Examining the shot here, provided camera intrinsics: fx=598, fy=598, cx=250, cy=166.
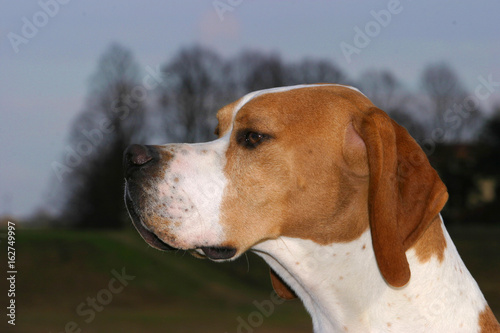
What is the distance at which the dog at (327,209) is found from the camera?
299 centimetres

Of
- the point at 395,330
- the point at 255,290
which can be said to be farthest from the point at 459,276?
the point at 255,290

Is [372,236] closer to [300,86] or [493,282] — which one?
[300,86]

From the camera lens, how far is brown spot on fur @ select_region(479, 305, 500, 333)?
3070 mm

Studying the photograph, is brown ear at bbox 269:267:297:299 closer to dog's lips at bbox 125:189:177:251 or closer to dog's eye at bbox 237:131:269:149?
dog's lips at bbox 125:189:177:251

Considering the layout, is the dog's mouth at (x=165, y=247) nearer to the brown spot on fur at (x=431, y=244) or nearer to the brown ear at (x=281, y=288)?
the brown ear at (x=281, y=288)

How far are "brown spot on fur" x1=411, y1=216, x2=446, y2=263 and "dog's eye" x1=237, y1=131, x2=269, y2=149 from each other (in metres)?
0.97

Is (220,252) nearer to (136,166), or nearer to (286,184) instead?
(286,184)

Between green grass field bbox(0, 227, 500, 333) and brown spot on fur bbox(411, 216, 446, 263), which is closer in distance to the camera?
brown spot on fur bbox(411, 216, 446, 263)

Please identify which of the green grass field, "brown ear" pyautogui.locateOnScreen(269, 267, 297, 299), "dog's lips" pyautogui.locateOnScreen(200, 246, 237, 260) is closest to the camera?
"dog's lips" pyautogui.locateOnScreen(200, 246, 237, 260)

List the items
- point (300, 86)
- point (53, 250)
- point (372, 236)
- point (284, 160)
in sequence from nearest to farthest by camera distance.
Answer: point (372, 236) < point (284, 160) < point (300, 86) < point (53, 250)

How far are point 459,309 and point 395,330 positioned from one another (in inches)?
13.8

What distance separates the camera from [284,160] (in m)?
3.18

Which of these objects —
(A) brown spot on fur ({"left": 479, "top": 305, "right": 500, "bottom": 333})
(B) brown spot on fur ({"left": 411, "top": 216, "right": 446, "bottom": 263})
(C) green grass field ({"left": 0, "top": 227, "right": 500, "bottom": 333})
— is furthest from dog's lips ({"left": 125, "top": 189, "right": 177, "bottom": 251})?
(C) green grass field ({"left": 0, "top": 227, "right": 500, "bottom": 333})

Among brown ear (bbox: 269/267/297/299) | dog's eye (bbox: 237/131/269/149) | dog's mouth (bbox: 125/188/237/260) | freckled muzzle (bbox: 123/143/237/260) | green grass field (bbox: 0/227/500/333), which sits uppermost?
dog's eye (bbox: 237/131/269/149)
